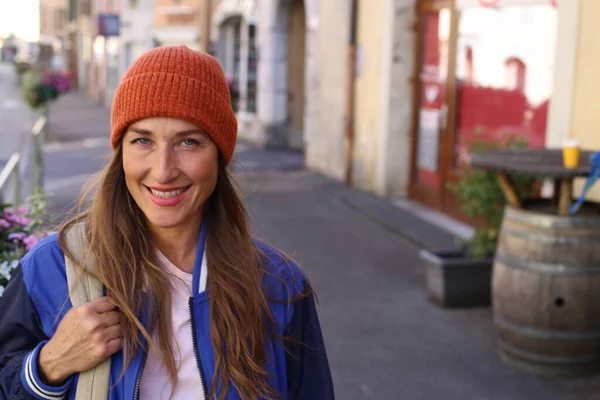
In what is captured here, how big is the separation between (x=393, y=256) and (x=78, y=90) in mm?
43228

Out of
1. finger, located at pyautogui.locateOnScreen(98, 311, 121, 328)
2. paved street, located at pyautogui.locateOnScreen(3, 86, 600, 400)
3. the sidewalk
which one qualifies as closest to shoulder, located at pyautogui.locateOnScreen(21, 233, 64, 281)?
finger, located at pyautogui.locateOnScreen(98, 311, 121, 328)

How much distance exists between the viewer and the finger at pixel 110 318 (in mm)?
1817

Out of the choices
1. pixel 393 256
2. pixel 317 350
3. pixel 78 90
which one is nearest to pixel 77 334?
pixel 317 350

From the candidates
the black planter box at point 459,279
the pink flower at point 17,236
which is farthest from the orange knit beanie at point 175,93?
the black planter box at point 459,279

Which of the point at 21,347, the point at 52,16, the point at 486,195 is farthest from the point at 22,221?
the point at 52,16

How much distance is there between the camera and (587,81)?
668 cm

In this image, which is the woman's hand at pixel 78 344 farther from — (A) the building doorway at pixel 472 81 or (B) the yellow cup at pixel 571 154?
(A) the building doorway at pixel 472 81

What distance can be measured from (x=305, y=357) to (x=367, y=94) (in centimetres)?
977

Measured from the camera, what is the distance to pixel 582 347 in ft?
16.0

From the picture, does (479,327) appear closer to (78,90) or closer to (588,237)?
(588,237)

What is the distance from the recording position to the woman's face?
1.91 meters

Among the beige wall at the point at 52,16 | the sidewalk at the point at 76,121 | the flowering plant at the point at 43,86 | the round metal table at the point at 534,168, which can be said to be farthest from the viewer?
the beige wall at the point at 52,16

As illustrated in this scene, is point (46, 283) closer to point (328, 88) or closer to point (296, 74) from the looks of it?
point (328, 88)

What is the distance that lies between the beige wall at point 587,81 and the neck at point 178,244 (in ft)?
16.3
